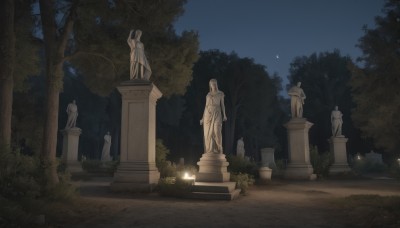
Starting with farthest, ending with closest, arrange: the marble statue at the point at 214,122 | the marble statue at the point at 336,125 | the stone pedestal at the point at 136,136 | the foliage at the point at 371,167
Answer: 1. the foliage at the point at 371,167
2. the marble statue at the point at 336,125
3. the marble statue at the point at 214,122
4. the stone pedestal at the point at 136,136

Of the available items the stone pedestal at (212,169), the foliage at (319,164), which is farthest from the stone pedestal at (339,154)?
the stone pedestal at (212,169)

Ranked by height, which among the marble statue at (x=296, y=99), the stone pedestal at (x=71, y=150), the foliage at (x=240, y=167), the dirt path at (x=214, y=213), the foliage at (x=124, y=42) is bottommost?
the dirt path at (x=214, y=213)

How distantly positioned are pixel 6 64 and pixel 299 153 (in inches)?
571

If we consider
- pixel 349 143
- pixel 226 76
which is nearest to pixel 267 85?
pixel 226 76

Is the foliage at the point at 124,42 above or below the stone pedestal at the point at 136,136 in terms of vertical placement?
above

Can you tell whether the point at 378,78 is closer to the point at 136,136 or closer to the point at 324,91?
the point at 136,136

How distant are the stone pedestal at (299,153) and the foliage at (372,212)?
9.23 m

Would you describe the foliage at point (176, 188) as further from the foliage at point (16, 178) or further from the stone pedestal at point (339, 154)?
the stone pedestal at point (339, 154)

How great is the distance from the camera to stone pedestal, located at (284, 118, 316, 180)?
1783 cm

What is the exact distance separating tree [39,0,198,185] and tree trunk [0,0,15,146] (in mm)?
1300

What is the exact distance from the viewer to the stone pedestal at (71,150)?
20716mm

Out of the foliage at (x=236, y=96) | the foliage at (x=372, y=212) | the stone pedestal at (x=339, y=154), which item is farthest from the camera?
the foliage at (x=236, y=96)

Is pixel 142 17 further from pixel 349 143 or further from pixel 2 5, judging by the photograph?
pixel 349 143

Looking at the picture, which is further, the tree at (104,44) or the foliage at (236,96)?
the foliage at (236,96)
